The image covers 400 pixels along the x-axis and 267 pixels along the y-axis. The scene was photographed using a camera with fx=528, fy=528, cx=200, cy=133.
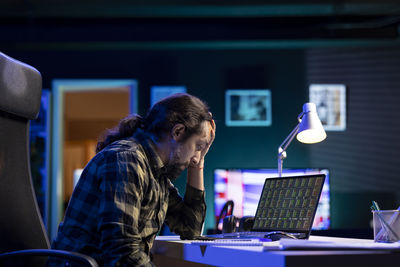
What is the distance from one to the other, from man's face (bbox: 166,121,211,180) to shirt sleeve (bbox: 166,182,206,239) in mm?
307

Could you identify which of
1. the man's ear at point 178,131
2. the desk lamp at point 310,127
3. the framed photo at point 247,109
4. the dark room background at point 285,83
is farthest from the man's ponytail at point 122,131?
the framed photo at point 247,109

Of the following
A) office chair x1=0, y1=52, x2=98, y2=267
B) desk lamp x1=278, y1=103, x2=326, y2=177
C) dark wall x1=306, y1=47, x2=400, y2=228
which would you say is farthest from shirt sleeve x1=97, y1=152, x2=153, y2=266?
dark wall x1=306, y1=47, x2=400, y2=228

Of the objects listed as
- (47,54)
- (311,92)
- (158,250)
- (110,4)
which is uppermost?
(110,4)

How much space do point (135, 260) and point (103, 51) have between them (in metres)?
4.57

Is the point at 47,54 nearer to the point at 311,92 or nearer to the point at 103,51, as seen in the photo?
the point at 103,51

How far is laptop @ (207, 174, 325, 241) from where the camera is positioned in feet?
5.79

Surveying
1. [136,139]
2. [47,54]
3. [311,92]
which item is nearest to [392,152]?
[311,92]

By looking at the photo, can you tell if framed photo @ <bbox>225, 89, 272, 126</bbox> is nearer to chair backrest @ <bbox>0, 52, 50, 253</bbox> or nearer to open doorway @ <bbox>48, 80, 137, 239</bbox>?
open doorway @ <bbox>48, 80, 137, 239</bbox>

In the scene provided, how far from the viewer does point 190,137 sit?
1.77 m

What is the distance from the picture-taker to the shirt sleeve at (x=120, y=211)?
1.43 metres

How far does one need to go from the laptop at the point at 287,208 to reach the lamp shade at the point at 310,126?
0.27 meters

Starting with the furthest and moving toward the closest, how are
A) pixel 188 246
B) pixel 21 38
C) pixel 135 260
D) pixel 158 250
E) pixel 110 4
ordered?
pixel 21 38 → pixel 110 4 → pixel 158 250 → pixel 188 246 → pixel 135 260

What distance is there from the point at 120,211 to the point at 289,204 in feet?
2.30

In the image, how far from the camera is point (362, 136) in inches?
227
